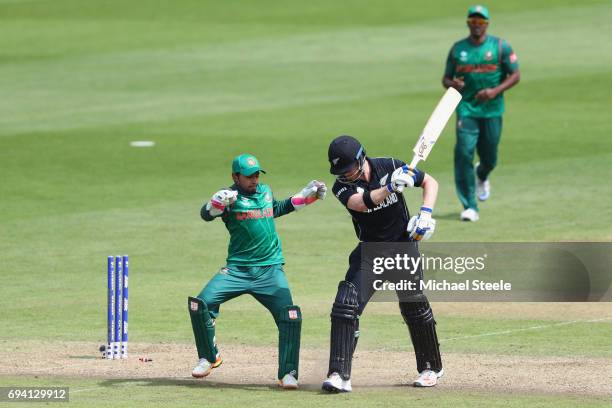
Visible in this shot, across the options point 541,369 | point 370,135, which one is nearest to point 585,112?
point 370,135

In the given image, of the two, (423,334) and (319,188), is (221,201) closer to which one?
(319,188)

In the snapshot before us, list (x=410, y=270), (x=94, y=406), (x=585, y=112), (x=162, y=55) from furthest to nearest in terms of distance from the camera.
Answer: (x=162, y=55) → (x=585, y=112) → (x=410, y=270) → (x=94, y=406)

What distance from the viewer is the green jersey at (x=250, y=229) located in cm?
1116

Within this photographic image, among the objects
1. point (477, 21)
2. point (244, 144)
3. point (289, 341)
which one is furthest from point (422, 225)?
point (244, 144)

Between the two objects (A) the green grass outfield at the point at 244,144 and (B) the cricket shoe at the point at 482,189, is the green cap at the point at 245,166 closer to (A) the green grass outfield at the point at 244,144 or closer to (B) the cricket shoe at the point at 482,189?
(A) the green grass outfield at the point at 244,144

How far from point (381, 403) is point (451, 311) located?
3.91 meters

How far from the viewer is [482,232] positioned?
17453 mm

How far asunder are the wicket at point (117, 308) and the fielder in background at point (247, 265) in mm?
1088

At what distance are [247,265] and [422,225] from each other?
153cm

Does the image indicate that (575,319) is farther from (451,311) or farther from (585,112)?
(585,112)

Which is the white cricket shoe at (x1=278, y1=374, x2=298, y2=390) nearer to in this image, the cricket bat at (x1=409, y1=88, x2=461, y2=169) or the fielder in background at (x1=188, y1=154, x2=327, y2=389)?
the fielder in background at (x1=188, y1=154, x2=327, y2=389)

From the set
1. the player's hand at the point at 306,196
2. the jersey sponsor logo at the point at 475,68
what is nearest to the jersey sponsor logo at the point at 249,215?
the player's hand at the point at 306,196

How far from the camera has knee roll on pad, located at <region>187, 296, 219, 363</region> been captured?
1098 cm

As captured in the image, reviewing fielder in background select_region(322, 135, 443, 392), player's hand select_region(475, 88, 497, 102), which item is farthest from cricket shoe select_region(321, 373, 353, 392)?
player's hand select_region(475, 88, 497, 102)
